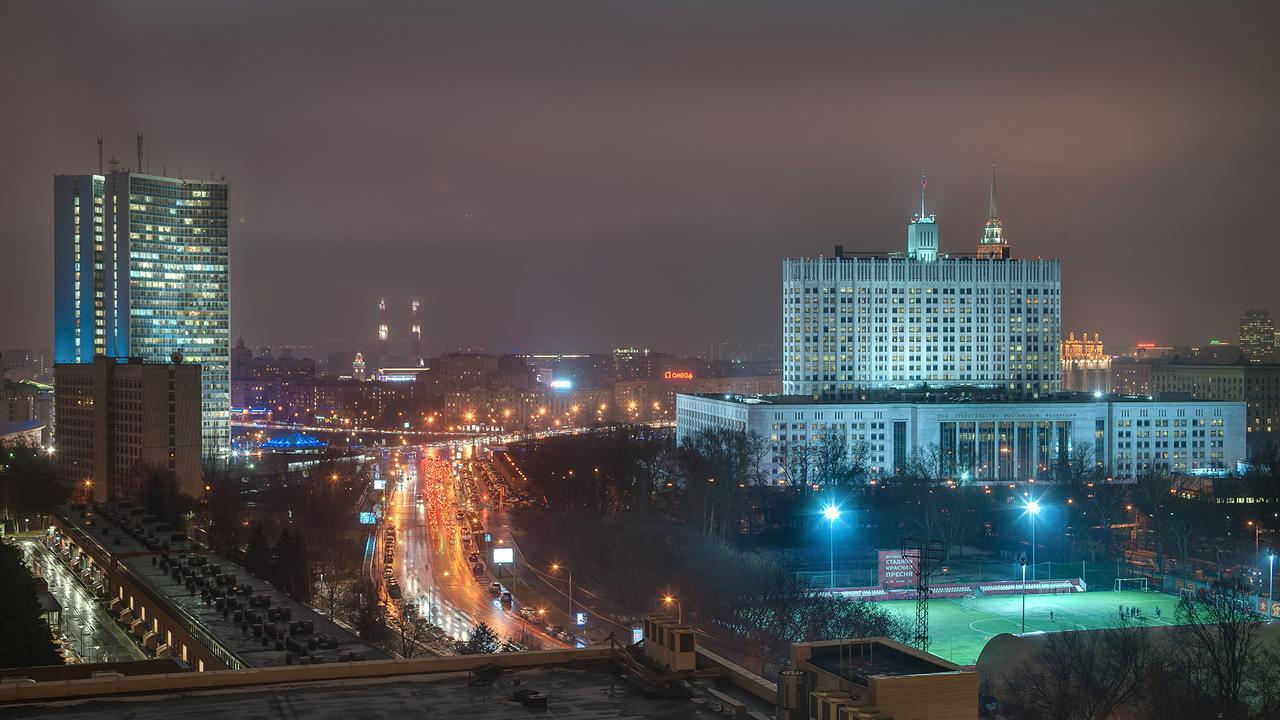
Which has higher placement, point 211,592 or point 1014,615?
point 211,592

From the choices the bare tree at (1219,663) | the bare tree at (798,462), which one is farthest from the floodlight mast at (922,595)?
the bare tree at (798,462)

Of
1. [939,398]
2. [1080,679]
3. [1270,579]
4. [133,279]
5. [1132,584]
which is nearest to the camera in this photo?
[1080,679]

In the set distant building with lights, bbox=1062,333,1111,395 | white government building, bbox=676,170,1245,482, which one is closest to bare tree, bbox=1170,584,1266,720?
white government building, bbox=676,170,1245,482

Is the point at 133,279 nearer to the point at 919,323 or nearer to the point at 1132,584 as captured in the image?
the point at 919,323

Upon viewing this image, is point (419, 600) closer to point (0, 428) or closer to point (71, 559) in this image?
point (71, 559)

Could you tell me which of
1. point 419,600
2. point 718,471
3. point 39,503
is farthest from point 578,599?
point 39,503

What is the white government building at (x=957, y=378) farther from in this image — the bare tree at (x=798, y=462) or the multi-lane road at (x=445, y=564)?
the multi-lane road at (x=445, y=564)

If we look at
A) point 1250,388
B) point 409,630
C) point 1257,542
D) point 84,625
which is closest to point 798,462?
point 1257,542

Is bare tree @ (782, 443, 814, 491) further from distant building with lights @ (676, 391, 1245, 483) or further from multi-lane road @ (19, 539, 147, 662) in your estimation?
multi-lane road @ (19, 539, 147, 662)
